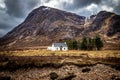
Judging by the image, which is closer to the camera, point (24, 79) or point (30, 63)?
point (24, 79)

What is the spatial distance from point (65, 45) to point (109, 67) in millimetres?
100764

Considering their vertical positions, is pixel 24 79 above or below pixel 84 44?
below

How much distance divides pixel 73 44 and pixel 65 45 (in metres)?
11.5

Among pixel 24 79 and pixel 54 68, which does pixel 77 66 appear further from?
pixel 24 79

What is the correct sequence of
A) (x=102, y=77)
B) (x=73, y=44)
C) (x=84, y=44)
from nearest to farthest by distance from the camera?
(x=102, y=77) < (x=84, y=44) < (x=73, y=44)

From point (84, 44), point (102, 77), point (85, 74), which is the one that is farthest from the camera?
point (84, 44)

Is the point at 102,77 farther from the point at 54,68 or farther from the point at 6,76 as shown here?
the point at 6,76

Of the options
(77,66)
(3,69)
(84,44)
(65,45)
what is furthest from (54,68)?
(65,45)

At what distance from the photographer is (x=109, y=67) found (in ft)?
163

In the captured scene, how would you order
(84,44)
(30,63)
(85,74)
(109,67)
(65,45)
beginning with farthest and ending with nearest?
(65,45) < (84,44) < (30,63) < (109,67) < (85,74)

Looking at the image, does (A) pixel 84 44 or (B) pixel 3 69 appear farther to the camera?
(A) pixel 84 44

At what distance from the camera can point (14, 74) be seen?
47.1 m

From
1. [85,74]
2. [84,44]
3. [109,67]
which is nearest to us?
[85,74]

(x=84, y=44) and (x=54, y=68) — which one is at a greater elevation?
(x=84, y=44)
